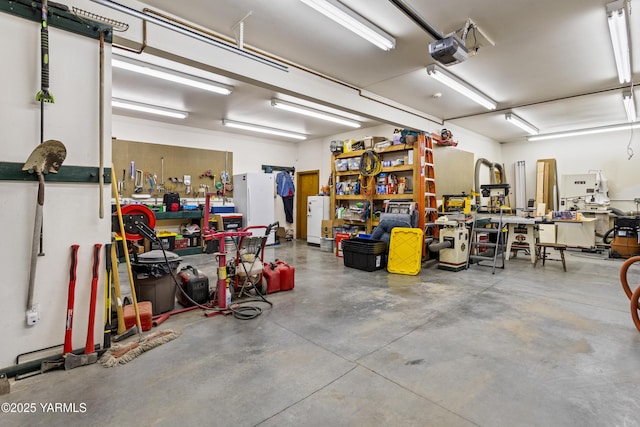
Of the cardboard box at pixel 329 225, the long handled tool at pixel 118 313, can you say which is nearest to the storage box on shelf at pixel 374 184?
the cardboard box at pixel 329 225

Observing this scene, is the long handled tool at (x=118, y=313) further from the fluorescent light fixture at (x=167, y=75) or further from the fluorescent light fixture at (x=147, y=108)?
the fluorescent light fixture at (x=147, y=108)

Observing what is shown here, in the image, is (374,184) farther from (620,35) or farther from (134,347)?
(134,347)

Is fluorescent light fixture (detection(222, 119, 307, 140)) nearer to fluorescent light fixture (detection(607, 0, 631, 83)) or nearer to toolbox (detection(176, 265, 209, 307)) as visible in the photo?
toolbox (detection(176, 265, 209, 307))

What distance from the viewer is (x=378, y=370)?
7.53 ft

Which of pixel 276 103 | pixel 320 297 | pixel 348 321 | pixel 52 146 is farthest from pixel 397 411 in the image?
pixel 276 103

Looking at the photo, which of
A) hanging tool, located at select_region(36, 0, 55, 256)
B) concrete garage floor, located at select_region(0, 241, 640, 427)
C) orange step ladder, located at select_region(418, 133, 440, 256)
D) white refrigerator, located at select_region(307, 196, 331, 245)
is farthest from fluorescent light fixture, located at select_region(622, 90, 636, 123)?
hanging tool, located at select_region(36, 0, 55, 256)

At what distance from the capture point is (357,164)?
24.7 feet

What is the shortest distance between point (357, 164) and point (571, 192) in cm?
621

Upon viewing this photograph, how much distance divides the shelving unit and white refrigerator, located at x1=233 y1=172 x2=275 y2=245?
183 centimetres

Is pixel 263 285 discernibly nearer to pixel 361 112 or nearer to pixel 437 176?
pixel 361 112

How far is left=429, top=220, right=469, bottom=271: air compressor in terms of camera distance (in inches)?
220

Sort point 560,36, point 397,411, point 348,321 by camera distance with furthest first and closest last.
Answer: point 560,36 < point 348,321 < point 397,411

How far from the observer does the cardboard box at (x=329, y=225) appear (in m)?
7.83

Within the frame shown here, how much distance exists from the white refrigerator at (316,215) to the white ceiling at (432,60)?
232 centimetres
